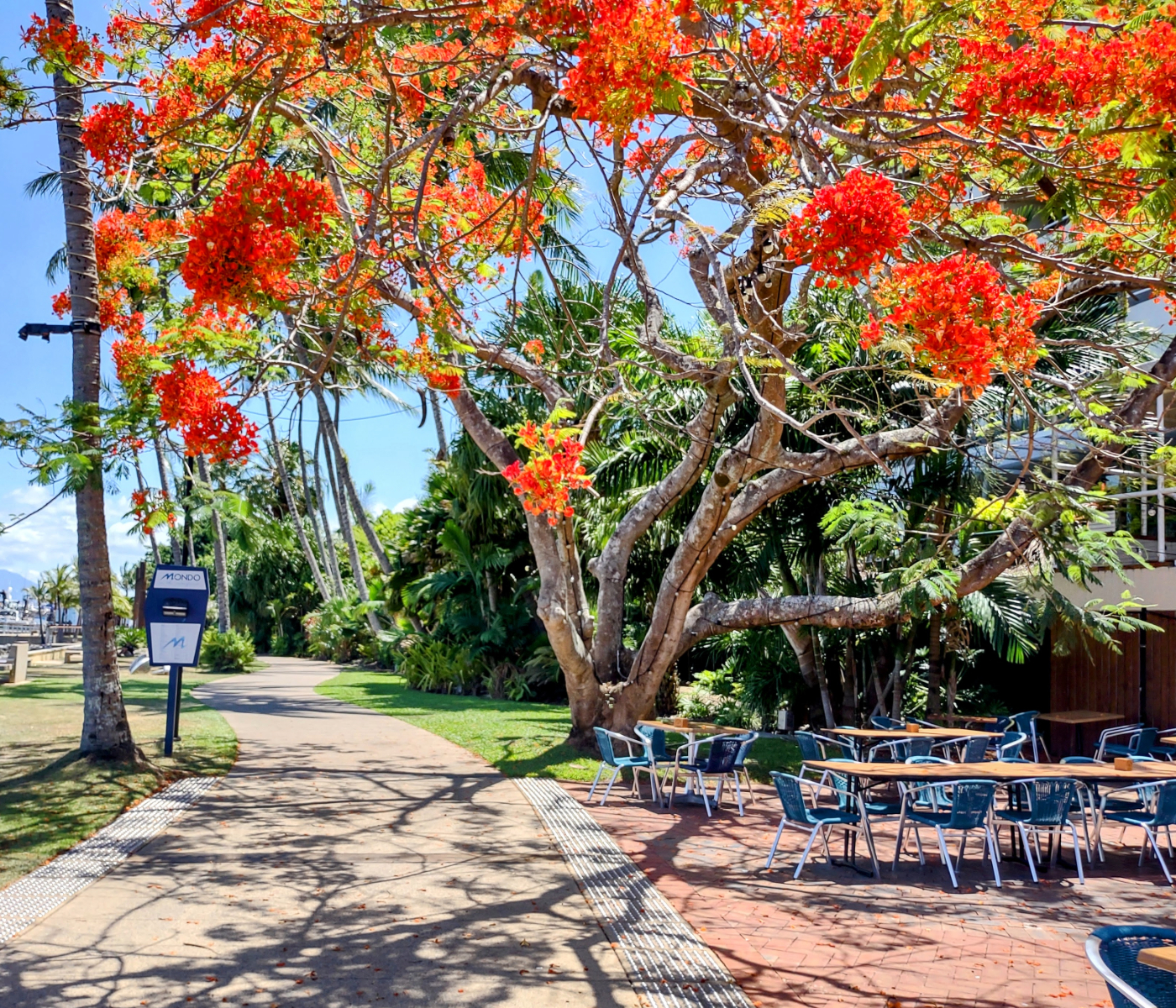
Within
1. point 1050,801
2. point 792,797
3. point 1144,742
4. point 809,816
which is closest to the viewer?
point 792,797

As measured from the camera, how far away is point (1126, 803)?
9.17 meters

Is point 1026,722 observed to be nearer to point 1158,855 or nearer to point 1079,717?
point 1079,717

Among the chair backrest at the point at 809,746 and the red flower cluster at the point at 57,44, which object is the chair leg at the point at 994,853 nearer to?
the chair backrest at the point at 809,746

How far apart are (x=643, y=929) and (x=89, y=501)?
6.43 m

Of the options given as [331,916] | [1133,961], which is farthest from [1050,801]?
[331,916]

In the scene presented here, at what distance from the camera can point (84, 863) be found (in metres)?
6.47

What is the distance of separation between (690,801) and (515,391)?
361 inches

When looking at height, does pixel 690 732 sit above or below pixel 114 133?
below

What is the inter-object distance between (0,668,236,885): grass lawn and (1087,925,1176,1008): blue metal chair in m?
5.83

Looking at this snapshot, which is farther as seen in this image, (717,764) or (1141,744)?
(1141,744)

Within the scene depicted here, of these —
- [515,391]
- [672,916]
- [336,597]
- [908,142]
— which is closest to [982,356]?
[908,142]

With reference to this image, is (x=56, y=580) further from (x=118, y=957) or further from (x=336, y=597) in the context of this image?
(x=118, y=957)

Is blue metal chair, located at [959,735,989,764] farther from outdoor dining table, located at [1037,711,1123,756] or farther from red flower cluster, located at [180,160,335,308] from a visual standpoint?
red flower cluster, located at [180,160,335,308]

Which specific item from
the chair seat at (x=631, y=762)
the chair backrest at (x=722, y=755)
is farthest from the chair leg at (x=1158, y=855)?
the chair seat at (x=631, y=762)
